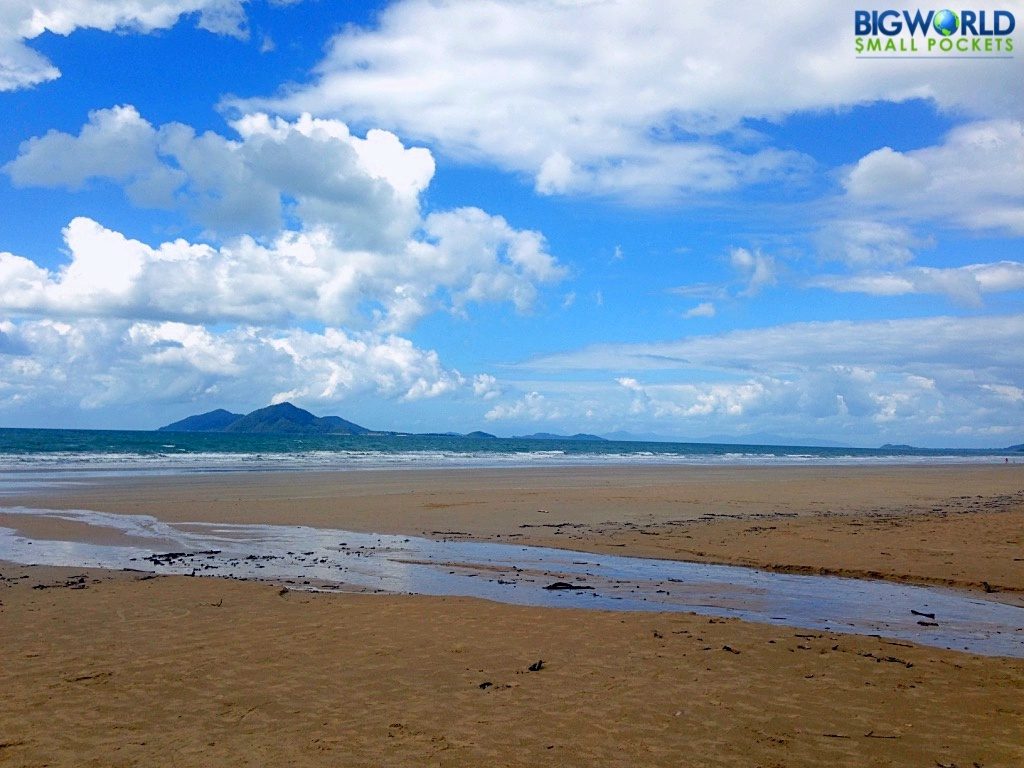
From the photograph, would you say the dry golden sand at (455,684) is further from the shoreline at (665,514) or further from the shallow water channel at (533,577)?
the shallow water channel at (533,577)

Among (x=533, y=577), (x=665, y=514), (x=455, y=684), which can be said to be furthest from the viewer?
(x=665, y=514)

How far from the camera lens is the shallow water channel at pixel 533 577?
10711 mm

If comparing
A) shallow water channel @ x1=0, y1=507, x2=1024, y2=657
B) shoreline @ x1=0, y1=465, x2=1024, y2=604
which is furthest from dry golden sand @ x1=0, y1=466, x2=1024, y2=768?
shallow water channel @ x1=0, y1=507, x2=1024, y2=657

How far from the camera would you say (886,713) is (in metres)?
6.97

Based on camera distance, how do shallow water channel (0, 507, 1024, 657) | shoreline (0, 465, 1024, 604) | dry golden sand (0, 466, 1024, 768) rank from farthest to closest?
shoreline (0, 465, 1024, 604) → shallow water channel (0, 507, 1024, 657) → dry golden sand (0, 466, 1024, 768)

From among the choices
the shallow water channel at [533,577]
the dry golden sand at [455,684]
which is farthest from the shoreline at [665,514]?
the shallow water channel at [533,577]

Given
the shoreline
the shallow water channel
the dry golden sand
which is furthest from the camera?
the shoreline

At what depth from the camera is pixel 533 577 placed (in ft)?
45.5

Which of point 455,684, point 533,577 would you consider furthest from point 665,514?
point 455,684

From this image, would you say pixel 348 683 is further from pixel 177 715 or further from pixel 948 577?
pixel 948 577

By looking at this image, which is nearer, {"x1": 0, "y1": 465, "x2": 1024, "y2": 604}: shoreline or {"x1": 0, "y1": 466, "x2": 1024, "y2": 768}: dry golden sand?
{"x1": 0, "y1": 466, "x2": 1024, "y2": 768}: dry golden sand

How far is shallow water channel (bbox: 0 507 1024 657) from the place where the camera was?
10.7 metres

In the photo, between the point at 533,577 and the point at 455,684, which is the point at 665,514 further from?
the point at 455,684

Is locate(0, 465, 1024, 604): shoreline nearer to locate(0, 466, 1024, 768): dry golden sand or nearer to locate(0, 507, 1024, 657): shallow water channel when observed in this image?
locate(0, 466, 1024, 768): dry golden sand
